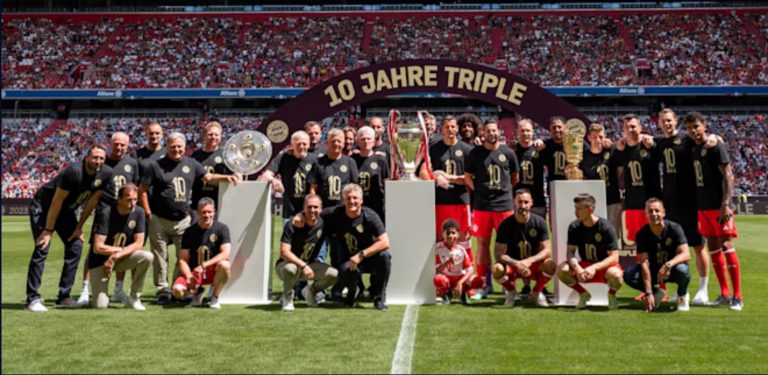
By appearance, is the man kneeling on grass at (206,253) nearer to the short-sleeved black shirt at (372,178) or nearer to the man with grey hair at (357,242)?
the man with grey hair at (357,242)

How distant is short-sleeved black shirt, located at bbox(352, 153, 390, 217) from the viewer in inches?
275

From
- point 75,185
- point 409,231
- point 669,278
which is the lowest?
point 669,278

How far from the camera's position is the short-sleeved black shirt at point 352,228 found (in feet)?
20.2

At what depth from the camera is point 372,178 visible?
700cm

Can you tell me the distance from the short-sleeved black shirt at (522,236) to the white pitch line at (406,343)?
3.57ft

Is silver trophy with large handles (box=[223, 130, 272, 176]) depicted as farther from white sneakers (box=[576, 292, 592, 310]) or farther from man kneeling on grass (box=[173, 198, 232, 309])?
white sneakers (box=[576, 292, 592, 310])

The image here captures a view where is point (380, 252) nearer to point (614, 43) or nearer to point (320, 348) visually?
point (320, 348)

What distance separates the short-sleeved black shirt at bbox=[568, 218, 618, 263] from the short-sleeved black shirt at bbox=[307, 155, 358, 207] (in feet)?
7.30

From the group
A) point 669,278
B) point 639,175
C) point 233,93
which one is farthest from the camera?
point 233,93

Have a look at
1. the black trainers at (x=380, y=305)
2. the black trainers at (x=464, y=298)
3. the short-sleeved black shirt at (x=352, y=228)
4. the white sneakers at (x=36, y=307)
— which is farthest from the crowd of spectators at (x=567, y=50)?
the white sneakers at (x=36, y=307)

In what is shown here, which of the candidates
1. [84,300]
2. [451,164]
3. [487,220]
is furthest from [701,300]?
[84,300]

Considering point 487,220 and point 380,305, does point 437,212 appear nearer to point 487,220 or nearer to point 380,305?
point 487,220

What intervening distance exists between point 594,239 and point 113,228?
4494 millimetres

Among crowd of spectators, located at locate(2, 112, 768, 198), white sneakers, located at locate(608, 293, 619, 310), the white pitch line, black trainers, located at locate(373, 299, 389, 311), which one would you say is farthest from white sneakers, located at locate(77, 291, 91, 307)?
crowd of spectators, located at locate(2, 112, 768, 198)
